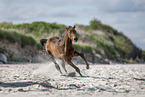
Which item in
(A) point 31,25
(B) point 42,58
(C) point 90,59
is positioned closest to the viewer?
(B) point 42,58

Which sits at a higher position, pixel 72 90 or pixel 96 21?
pixel 96 21

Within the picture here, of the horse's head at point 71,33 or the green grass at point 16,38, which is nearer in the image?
the horse's head at point 71,33

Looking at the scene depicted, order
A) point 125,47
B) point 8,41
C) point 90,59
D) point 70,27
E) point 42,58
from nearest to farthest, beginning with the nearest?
point 70,27, point 42,58, point 8,41, point 90,59, point 125,47

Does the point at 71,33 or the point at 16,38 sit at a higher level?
the point at 16,38

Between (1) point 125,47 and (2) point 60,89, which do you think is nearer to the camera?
(2) point 60,89

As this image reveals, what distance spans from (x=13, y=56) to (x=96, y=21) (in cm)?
2452

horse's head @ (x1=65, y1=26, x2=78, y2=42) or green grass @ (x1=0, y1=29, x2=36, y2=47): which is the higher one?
green grass @ (x1=0, y1=29, x2=36, y2=47)

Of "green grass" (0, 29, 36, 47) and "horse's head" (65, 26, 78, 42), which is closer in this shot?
"horse's head" (65, 26, 78, 42)

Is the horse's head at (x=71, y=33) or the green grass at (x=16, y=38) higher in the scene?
the green grass at (x=16, y=38)

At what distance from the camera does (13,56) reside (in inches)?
520

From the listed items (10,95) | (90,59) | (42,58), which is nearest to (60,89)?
(10,95)

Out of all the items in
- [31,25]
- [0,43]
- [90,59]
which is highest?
[31,25]

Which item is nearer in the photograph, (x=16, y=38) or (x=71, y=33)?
(x=71, y=33)

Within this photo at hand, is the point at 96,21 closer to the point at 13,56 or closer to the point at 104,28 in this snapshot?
the point at 104,28
